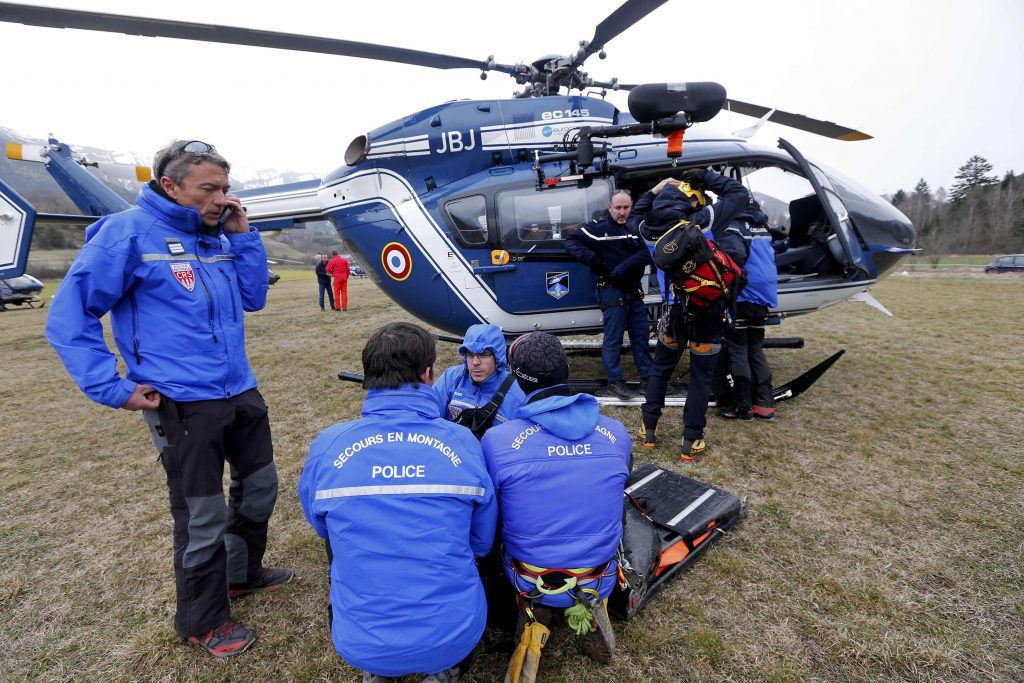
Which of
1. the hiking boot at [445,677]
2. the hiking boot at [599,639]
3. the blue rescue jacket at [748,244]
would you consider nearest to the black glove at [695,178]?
the blue rescue jacket at [748,244]

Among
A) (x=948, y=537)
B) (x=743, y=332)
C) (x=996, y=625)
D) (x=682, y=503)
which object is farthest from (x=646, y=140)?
(x=996, y=625)

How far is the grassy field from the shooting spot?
2082 millimetres

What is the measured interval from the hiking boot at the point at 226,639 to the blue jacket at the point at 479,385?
1.43 metres

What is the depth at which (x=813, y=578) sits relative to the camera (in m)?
2.52

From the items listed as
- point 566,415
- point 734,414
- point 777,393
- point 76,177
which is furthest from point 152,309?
point 76,177

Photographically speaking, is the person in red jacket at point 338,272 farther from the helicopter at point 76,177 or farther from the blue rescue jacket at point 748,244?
the blue rescue jacket at point 748,244

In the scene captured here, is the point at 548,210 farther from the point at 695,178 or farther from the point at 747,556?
the point at 747,556

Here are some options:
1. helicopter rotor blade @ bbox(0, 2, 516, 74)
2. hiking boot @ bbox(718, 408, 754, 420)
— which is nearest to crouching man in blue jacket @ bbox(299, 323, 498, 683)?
hiking boot @ bbox(718, 408, 754, 420)

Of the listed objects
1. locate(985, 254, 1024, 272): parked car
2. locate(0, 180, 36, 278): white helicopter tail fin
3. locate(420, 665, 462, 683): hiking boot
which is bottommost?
locate(985, 254, 1024, 272): parked car

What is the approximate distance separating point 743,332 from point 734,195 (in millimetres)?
1335

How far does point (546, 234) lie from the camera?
495 centimetres

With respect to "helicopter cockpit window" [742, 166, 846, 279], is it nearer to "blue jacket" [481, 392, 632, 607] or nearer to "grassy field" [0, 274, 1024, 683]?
"grassy field" [0, 274, 1024, 683]

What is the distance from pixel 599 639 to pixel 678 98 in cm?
345

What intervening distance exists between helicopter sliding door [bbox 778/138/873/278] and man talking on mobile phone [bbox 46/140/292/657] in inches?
207
